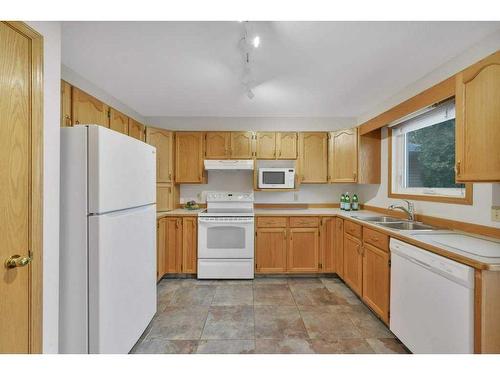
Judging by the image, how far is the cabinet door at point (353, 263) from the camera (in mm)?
2535

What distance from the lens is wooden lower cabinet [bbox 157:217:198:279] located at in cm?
319

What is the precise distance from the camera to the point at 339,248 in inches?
123

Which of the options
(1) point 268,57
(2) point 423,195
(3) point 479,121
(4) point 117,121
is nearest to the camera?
(3) point 479,121

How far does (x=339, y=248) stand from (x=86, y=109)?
3.18m

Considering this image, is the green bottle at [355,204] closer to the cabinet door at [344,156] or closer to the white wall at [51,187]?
the cabinet door at [344,156]

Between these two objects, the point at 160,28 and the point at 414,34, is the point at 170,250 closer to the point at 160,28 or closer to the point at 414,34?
the point at 160,28

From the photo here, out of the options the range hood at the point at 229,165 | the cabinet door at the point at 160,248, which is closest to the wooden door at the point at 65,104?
the cabinet door at the point at 160,248

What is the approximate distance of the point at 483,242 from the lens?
1.58m

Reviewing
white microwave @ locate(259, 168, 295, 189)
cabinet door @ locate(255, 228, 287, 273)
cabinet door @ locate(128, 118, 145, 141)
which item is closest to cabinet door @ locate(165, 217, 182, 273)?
cabinet door @ locate(255, 228, 287, 273)

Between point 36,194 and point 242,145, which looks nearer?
point 36,194

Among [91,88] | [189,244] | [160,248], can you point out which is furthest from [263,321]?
[91,88]

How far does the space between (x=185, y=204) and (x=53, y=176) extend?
98.4 inches

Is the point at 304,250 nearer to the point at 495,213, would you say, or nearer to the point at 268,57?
the point at 495,213

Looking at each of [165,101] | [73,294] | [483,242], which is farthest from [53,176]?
[483,242]
